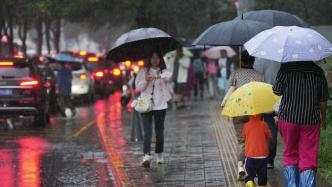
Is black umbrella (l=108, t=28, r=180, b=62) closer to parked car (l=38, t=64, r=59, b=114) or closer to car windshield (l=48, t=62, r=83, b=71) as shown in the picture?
parked car (l=38, t=64, r=59, b=114)

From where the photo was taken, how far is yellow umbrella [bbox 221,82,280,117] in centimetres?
866

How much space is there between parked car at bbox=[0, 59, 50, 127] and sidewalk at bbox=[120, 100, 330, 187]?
3.09 metres

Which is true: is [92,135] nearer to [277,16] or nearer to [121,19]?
[277,16]

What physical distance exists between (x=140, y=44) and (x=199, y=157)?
1.94 metres

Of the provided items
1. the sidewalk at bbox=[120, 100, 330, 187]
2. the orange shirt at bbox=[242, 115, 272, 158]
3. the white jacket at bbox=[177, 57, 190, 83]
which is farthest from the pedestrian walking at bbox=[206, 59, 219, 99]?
the orange shirt at bbox=[242, 115, 272, 158]

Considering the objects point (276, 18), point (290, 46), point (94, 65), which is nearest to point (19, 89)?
point (276, 18)

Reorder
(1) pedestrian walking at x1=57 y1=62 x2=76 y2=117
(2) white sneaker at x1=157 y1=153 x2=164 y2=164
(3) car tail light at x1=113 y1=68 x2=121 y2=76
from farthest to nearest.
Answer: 1. (3) car tail light at x1=113 y1=68 x2=121 y2=76
2. (1) pedestrian walking at x1=57 y1=62 x2=76 y2=117
3. (2) white sneaker at x1=157 y1=153 x2=164 y2=164

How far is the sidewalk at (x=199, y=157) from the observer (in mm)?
10203

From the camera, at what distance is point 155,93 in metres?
11.5

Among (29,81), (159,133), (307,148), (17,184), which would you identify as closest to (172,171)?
(159,133)

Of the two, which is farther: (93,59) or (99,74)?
(93,59)

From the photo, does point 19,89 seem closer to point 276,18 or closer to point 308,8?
point 308,8

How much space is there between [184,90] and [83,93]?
5.32 meters

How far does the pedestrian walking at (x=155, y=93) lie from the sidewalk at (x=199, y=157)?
35 centimetres
